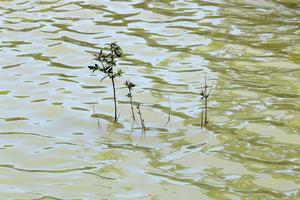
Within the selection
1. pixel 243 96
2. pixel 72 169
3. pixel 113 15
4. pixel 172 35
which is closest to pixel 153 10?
pixel 113 15

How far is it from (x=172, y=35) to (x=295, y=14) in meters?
1.68

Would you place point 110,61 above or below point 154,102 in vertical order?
above

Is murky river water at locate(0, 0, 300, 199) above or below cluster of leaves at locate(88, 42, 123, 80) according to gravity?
below

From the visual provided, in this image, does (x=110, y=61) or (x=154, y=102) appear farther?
(x=154, y=102)

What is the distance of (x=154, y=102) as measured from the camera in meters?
5.55

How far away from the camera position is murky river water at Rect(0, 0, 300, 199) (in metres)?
4.20

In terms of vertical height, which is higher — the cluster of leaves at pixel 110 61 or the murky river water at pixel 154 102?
the cluster of leaves at pixel 110 61

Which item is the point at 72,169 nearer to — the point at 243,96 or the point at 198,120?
the point at 198,120

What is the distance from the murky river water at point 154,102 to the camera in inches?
165

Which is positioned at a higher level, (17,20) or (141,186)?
(17,20)

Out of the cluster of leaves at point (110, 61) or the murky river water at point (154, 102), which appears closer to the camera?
the murky river water at point (154, 102)

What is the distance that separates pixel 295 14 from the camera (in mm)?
8109

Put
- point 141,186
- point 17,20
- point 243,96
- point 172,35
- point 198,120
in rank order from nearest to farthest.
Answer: point 141,186 → point 198,120 → point 243,96 → point 172,35 → point 17,20

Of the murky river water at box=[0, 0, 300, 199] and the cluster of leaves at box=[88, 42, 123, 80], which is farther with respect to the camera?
the cluster of leaves at box=[88, 42, 123, 80]
